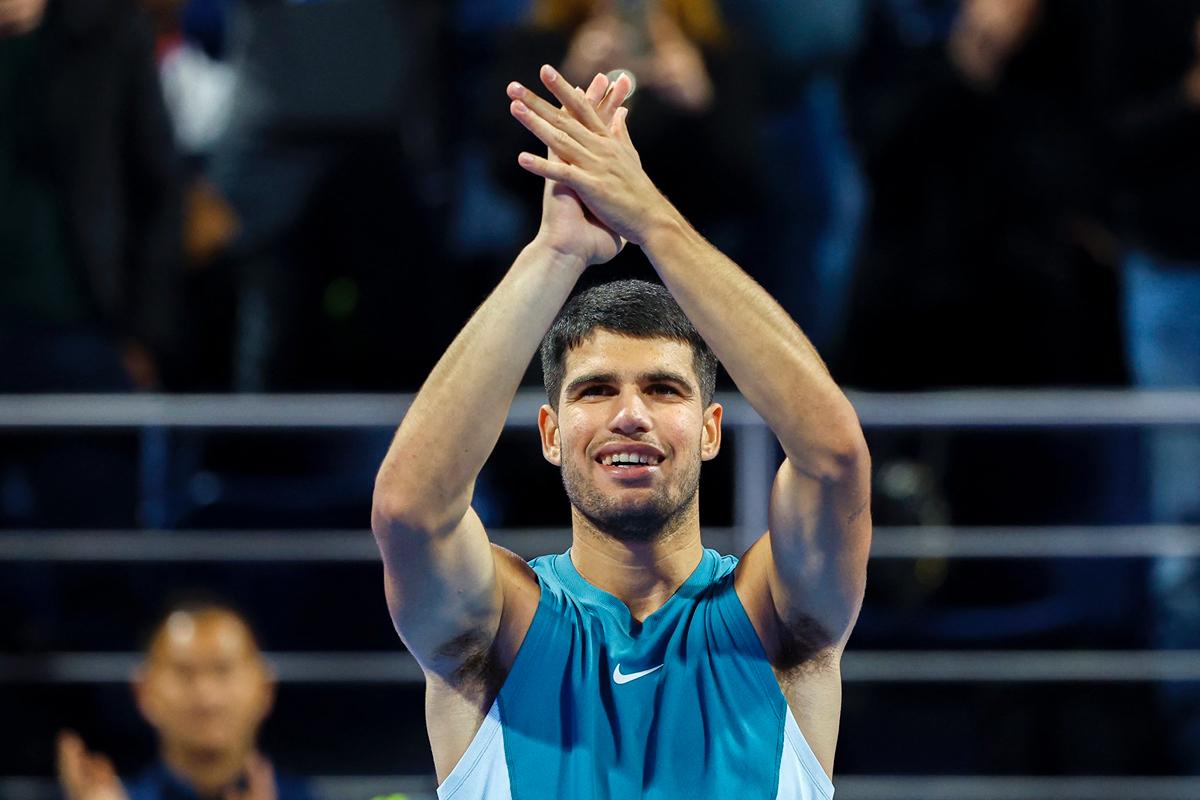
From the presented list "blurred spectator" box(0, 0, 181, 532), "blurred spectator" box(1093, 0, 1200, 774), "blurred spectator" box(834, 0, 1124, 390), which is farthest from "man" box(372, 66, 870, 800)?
"blurred spectator" box(0, 0, 181, 532)

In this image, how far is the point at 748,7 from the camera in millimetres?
5734

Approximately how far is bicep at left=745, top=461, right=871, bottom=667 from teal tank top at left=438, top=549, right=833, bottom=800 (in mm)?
78

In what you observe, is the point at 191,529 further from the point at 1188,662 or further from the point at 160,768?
the point at 1188,662

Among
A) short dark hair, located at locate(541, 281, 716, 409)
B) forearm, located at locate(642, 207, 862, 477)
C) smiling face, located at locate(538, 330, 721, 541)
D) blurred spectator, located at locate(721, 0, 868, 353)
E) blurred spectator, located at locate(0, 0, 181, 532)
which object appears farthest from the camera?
blurred spectator, located at locate(721, 0, 868, 353)

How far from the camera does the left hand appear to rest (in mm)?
3107

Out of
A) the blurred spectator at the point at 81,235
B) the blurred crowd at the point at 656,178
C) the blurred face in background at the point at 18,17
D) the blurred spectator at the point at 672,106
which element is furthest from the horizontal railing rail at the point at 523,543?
the blurred face in background at the point at 18,17

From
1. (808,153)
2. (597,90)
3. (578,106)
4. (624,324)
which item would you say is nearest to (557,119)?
(578,106)

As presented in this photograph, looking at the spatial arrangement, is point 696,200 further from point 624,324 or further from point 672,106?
point 624,324

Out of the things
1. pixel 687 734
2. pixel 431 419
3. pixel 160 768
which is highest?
pixel 431 419

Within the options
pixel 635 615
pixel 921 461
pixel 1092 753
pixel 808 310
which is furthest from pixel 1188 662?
pixel 635 615

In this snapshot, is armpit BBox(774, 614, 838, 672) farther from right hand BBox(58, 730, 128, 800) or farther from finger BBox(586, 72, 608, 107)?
right hand BBox(58, 730, 128, 800)

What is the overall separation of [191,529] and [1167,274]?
3.32m

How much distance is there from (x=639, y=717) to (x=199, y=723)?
Result: 2408 mm

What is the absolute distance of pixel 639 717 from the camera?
128 inches
